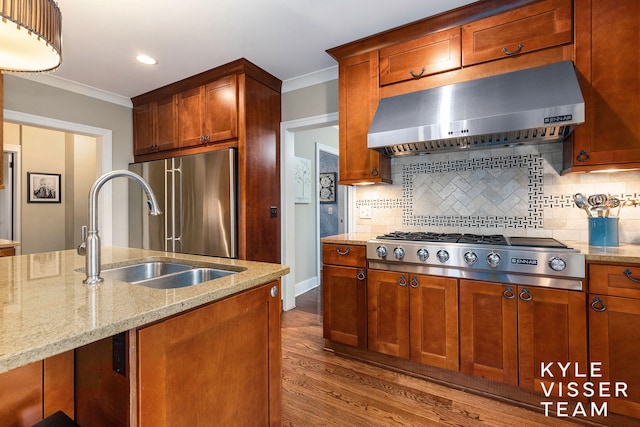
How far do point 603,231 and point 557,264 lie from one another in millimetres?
463

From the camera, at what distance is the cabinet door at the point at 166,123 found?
3361 mm

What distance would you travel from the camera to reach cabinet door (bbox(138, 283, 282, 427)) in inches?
34.2

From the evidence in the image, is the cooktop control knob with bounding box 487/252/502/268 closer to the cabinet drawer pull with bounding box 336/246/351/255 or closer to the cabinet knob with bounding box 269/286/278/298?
the cabinet drawer pull with bounding box 336/246/351/255

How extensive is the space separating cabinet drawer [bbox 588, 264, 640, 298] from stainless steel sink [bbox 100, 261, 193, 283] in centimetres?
209

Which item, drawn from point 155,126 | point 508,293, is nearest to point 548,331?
point 508,293

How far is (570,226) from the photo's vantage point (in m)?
2.09

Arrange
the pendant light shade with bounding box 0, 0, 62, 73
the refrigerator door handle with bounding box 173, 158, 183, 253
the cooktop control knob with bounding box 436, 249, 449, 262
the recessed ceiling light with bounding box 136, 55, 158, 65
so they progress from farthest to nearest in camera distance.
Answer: the refrigerator door handle with bounding box 173, 158, 183, 253, the recessed ceiling light with bounding box 136, 55, 158, 65, the cooktop control knob with bounding box 436, 249, 449, 262, the pendant light shade with bounding box 0, 0, 62, 73

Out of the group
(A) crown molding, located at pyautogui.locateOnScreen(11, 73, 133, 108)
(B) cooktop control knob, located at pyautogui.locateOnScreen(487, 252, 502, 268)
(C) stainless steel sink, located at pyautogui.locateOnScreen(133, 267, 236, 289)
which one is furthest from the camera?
(A) crown molding, located at pyautogui.locateOnScreen(11, 73, 133, 108)

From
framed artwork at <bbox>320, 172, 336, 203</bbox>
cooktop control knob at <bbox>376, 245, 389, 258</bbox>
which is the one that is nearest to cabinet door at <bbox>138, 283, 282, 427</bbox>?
cooktop control knob at <bbox>376, 245, 389, 258</bbox>

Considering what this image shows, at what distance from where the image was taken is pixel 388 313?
214 centimetres

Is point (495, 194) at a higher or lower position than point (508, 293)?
higher

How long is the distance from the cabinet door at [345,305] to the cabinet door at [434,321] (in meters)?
0.36

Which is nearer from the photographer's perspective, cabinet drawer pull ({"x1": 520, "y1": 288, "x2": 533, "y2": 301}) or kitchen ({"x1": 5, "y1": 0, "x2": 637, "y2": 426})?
cabinet drawer pull ({"x1": 520, "y1": 288, "x2": 533, "y2": 301})

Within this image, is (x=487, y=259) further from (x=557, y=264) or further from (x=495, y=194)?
(x=495, y=194)
